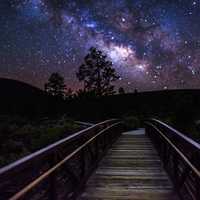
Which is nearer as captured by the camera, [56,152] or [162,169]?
[56,152]

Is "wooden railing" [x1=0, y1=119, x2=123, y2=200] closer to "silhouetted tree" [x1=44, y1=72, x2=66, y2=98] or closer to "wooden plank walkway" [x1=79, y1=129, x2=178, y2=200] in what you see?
"wooden plank walkway" [x1=79, y1=129, x2=178, y2=200]

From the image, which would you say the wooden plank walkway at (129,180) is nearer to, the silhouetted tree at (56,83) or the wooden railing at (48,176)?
the wooden railing at (48,176)

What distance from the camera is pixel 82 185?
7.55 meters

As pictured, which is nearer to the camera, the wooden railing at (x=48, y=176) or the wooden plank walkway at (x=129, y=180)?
the wooden railing at (x=48, y=176)

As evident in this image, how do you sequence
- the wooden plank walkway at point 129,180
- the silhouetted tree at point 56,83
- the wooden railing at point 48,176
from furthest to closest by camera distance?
the silhouetted tree at point 56,83 → the wooden plank walkway at point 129,180 → the wooden railing at point 48,176

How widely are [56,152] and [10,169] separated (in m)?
2.20

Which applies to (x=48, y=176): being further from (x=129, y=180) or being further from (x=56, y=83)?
(x=56, y=83)

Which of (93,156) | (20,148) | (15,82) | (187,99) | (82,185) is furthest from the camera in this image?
(15,82)

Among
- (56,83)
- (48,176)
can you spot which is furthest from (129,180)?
(56,83)

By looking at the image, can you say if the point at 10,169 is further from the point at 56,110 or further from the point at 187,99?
the point at 56,110

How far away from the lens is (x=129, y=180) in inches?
335

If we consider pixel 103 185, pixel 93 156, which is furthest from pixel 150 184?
pixel 93 156

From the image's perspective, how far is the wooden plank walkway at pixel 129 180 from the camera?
7039 mm

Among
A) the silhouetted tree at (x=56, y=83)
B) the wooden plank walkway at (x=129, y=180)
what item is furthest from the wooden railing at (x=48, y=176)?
the silhouetted tree at (x=56, y=83)
